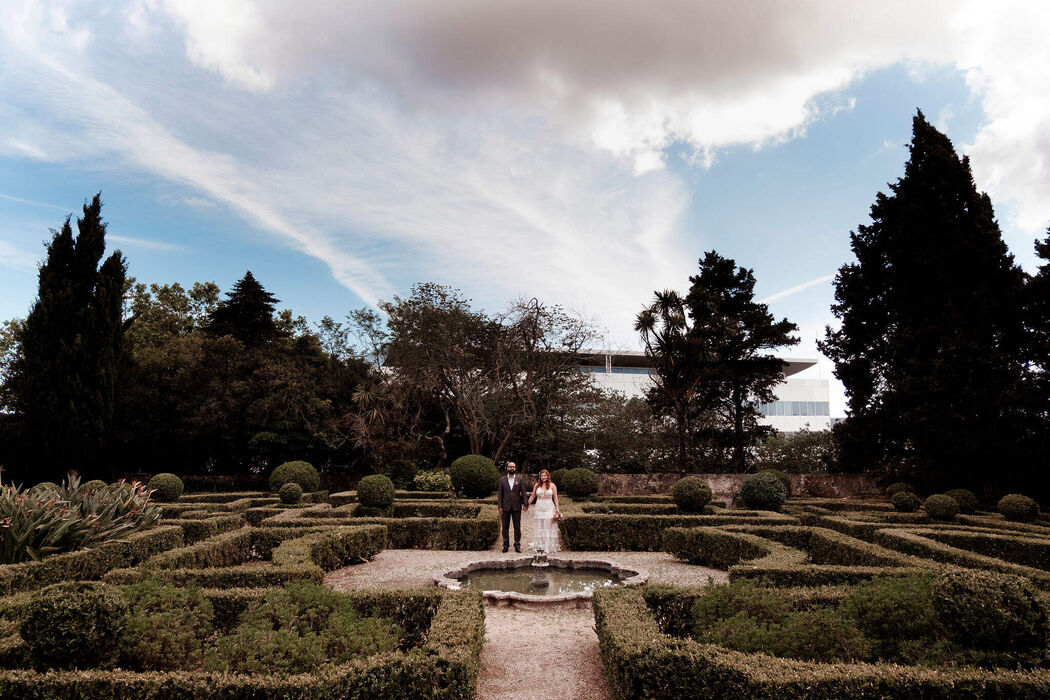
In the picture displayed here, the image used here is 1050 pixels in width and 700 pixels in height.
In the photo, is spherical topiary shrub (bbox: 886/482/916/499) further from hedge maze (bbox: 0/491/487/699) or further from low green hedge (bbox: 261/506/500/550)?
hedge maze (bbox: 0/491/487/699)

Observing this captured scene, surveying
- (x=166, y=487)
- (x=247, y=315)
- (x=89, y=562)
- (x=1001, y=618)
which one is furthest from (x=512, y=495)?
(x=247, y=315)

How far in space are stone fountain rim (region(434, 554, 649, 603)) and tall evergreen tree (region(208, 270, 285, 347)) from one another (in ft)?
82.1

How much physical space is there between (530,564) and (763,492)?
29.8 feet

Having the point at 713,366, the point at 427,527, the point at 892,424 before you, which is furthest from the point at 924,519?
the point at 713,366

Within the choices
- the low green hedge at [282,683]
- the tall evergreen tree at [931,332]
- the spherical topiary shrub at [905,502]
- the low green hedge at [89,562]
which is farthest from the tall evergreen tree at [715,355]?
the low green hedge at [282,683]

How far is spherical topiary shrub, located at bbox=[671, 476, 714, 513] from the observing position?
46.3 feet

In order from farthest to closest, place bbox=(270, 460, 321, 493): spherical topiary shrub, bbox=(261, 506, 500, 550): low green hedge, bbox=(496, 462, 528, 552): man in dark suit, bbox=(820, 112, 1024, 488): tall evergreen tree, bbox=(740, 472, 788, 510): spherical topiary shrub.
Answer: bbox=(270, 460, 321, 493): spherical topiary shrub, bbox=(820, 112, 1024, 488): tall evergreen tree, bbox=(740, 472, 788, 510): spherical topiary shrub, bbox=(261, 506, 500, 550): low green hedge, bbox=(496, 462, 528, 552): man in dark suit

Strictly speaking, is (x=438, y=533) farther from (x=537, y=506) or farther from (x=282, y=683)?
(x=282, y=683)

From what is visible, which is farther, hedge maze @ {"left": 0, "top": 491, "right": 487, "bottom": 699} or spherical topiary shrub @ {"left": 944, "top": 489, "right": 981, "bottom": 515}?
spherical topiary shrub @ {"left": 944, "top": 489, "right": 981, "bottom": 515}

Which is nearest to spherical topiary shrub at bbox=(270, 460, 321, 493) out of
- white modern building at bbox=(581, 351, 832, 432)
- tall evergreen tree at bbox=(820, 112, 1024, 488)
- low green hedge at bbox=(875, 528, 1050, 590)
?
low green hedge at bbox=(875, 528, 1050, 590)

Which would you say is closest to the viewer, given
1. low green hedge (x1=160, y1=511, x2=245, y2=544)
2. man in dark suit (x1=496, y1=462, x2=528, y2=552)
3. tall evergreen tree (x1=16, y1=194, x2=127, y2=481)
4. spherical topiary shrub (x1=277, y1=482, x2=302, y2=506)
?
Answer: low green hedge (x1=160, y1=511, x2=245, y2=544)

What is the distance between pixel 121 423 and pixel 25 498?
19809 millimetres

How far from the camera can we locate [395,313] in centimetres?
2945

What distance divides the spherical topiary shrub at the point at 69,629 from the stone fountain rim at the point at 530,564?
3.94 meters
